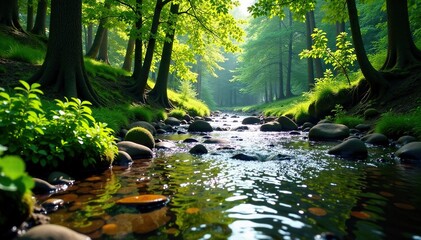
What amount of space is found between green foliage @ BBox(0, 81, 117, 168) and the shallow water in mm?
441

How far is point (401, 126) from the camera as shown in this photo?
8.09 meters

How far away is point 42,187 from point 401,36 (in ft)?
39.9

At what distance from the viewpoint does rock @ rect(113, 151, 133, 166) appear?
5445 millimetres

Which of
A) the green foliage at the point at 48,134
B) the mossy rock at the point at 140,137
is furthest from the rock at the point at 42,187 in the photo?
the mossy rock at the point at 140,137

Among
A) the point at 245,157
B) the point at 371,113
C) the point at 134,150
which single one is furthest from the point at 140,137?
the point at 371,113

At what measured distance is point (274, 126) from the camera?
41.5ft

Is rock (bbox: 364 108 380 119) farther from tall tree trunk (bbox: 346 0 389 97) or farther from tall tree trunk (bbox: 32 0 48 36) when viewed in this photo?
tall tree trunk (bbox: 32 0 48 36)


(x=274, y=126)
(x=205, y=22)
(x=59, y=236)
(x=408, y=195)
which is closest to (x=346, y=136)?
(x=274, y=126)

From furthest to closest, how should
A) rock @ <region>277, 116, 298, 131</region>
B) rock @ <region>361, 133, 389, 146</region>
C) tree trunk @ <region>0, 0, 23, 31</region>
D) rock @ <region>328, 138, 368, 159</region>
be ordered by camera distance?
1. rock @ <region>277, 116, 298, 131</region>
2. tree trunk @ <region>0, 0, 23, 31</region>
3. rock @ <region>361, 133, 389, 146</region>
4. rock @ <region>328, 138, 368, 159</region>

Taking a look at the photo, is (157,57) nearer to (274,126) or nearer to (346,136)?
(274,126)

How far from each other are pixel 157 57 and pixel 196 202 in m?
17.4

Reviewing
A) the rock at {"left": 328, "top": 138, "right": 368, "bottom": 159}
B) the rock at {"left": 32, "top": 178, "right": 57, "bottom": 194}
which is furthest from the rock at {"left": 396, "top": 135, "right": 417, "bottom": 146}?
the rock at {"left": 32, "top": 178, "right": 57, "bottom": 194}

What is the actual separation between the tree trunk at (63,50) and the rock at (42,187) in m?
5.04

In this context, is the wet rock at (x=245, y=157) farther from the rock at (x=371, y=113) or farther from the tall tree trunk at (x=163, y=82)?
the tall tree trunk at (x=163, y=82)
